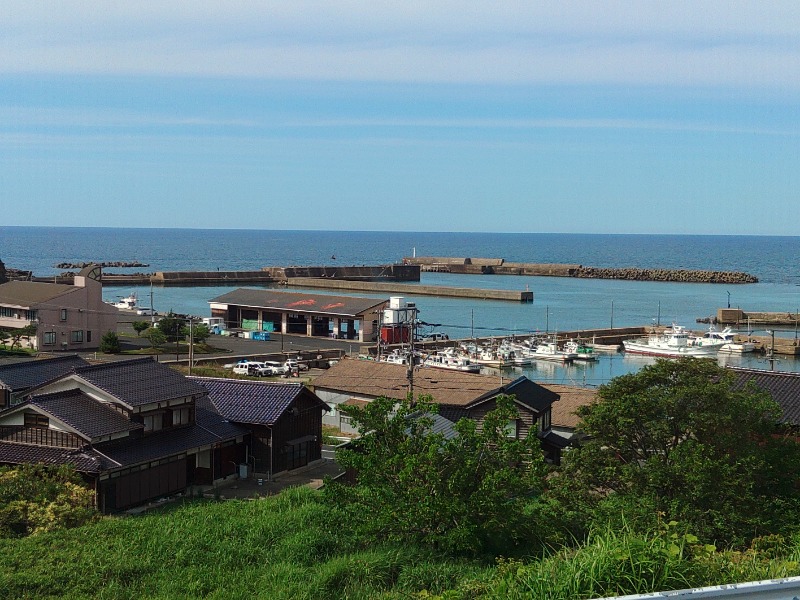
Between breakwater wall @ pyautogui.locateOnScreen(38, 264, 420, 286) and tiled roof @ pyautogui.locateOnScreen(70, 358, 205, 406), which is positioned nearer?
tiled roof @ pyautogui.locateOnScreen(70, 358, 205, 406)

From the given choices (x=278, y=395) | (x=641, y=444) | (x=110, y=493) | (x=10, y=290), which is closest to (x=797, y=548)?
(x=641, y=444)

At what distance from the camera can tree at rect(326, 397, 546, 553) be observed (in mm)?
10672

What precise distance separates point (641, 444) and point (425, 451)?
3.05 meters

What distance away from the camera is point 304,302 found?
160ft

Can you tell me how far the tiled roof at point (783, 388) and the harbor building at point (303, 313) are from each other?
97.4 ft

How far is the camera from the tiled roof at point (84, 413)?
15.3 m

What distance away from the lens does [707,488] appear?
10641 millimetres

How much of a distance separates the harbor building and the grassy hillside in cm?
3259

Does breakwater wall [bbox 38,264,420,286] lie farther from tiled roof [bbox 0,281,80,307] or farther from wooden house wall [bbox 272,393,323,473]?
wooden house wall [bbox 272,393,323,473]

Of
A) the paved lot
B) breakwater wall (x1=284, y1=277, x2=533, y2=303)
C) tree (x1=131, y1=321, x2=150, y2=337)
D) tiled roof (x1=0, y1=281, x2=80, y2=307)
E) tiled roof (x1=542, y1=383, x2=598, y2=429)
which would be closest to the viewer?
the paved lot

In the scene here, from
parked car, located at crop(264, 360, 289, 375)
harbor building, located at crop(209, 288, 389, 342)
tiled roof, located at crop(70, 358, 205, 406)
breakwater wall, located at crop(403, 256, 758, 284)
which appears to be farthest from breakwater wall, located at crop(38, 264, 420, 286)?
tiled roof, located at crop(70, 358, 205, 406)

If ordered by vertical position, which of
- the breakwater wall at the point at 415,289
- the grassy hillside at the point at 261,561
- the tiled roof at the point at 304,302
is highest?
the tiled roof at the point at 304,302

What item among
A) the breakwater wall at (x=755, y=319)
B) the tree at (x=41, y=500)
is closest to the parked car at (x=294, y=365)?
the tree at (x=41, y=500)

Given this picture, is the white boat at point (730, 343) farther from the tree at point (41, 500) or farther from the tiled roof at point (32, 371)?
the tree at point (41, 500)
